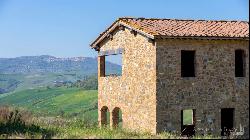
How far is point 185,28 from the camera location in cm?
2347

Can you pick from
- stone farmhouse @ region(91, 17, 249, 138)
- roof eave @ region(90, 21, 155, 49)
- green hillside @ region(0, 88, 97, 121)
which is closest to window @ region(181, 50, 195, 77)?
stone farmhouse @ region(91, 17, 249, 138)

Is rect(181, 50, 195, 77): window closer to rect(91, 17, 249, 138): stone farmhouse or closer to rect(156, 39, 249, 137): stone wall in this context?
rect(91, 17, 249, 138): stone farmhouse

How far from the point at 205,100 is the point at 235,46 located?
9.59ft

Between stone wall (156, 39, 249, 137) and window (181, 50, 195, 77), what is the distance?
17.1 inches

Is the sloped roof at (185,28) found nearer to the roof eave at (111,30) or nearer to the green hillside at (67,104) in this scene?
the roof eave at (111,30)

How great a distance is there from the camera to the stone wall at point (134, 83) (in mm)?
22328

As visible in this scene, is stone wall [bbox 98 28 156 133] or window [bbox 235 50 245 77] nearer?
stone wall [bbox 98 28 156 133]

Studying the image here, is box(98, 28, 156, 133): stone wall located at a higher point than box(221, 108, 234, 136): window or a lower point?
higher

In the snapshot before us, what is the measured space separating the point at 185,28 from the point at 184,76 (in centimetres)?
227

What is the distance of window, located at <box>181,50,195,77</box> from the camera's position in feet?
74.7

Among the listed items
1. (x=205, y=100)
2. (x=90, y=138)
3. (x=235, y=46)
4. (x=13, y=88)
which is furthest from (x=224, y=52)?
(x=13, y=88)

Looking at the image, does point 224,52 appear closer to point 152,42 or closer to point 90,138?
point 152,42

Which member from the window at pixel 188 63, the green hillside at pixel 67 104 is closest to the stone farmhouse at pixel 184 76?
the window at pixel 188 63

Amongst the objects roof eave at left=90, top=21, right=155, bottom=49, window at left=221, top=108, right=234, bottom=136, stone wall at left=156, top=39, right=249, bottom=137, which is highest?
roof eave at left=90, top=21, right=155, bottom=49
